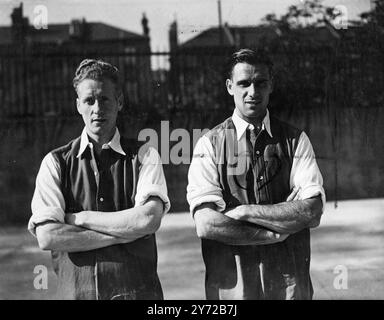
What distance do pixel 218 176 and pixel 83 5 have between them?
144cm

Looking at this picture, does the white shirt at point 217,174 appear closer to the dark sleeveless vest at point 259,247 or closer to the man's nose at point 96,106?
the dark sleeveless vest at point 259,247

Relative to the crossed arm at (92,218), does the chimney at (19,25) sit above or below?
above

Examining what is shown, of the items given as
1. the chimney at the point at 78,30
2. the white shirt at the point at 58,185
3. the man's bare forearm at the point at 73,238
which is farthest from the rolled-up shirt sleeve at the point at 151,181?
the chimney at the point at 78,30

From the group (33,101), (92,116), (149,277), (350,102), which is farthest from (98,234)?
(350,102)

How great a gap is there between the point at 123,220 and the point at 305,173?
1197 millimetres

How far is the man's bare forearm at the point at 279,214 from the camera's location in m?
4.36

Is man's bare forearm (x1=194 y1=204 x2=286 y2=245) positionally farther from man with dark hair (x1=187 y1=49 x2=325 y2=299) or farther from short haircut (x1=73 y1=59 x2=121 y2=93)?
short haircut (x1=73 y1=59 x2=121 y2=93)

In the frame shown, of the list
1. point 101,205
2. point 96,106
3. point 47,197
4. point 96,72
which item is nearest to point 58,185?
point 47,197

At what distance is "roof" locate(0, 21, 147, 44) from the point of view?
4648mm

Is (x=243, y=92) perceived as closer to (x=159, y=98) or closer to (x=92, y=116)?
(x=159, y=98)

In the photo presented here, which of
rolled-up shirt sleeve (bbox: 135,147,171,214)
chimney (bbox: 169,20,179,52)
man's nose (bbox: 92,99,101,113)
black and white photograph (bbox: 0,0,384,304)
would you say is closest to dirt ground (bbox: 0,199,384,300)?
black and white photograph (bbox: 0,0,384,304)

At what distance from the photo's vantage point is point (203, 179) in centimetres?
447

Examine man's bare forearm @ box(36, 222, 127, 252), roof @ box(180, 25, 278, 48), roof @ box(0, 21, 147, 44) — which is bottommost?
man's bare forearm @ box(36, 222, 127, 252)

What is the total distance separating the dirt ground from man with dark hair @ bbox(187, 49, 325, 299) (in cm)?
10
